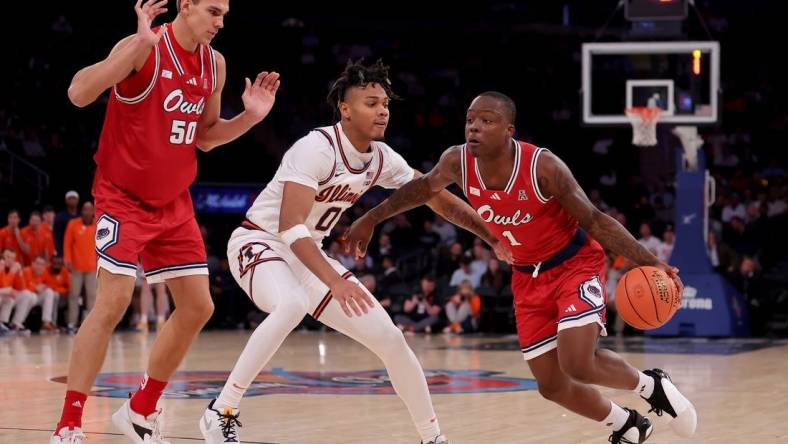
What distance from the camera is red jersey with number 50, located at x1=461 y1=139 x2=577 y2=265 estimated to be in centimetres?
581

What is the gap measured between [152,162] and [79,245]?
10.4 m

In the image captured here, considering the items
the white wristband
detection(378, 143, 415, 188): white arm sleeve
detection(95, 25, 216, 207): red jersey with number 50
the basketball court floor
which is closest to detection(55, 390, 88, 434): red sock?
the basketball court floor

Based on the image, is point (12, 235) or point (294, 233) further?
point (12, 235)

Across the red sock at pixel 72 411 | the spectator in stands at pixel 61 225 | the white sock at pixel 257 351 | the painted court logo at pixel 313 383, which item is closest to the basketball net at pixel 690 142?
the painted court logo at pixel 313 383

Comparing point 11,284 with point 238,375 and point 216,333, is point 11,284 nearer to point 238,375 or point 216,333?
point 216,333

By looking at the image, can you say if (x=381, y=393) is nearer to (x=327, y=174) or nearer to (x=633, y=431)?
(x=633, y=431)

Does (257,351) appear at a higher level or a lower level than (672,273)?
lower

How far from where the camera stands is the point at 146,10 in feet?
18.4

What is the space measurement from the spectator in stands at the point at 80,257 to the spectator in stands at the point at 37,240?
2.35ft

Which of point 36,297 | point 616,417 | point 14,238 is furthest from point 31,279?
point 616,417

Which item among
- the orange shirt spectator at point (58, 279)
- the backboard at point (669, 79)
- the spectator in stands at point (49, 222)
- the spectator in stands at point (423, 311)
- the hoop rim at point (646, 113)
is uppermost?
the backboard at point (669, 79)

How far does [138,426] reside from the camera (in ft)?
19.6

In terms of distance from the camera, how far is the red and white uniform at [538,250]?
5812 millimetres

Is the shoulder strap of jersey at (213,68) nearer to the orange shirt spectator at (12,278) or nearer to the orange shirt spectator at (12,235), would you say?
the orange shirt spectator at (12,278)
